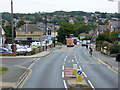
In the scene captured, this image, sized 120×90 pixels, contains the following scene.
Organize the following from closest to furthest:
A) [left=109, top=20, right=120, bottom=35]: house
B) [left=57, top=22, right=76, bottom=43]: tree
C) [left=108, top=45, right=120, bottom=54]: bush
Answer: [left=108, top=45, right=120, bottom=54]: bush → [left=109, top=20, right=120, bottom=35]: house → [left=57, top=22, right=76, bottom=43]: tree

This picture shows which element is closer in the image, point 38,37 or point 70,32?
point 38,37

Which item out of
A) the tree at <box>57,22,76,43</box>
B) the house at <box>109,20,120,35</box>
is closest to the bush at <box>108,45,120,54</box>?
the house at <box>109,20,120,35</box>

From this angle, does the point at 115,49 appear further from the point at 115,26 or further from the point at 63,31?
the point at 63,31

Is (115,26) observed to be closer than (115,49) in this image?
No

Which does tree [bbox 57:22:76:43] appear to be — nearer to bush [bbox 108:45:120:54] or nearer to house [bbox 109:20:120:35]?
house [bbox 109:20:120:35]

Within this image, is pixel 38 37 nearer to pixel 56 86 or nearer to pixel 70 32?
pixel 70 32

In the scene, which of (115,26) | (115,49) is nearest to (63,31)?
(115,26)

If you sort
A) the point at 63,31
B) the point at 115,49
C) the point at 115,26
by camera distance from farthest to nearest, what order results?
the point at 63,31 < the point at 115,26 < the point at 115,49

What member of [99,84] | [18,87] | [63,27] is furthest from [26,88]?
[63,27]

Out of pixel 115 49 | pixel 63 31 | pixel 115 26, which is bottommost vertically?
pixel 115 49

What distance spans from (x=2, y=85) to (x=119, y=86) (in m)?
7.92

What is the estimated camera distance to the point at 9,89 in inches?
583

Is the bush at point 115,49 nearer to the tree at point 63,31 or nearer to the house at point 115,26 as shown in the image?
the house at point 115,26

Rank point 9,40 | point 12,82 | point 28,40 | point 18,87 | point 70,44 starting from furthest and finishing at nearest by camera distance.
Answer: point 9,40 < point 28,40 < point 70,44 < point 12,82 < point 18,87
